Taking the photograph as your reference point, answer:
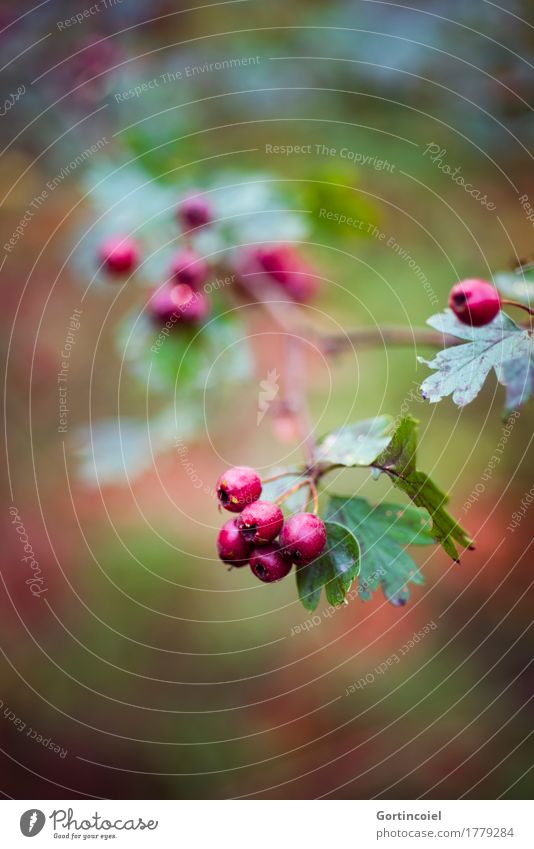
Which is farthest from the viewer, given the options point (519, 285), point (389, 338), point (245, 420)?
point (245, 420)

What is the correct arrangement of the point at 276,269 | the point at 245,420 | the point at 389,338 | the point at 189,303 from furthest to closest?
1. the point at 245,420
2. the point at 276,269
3. the point at 189,303
4. the point at 389,338

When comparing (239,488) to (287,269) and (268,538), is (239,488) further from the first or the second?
(287,269)

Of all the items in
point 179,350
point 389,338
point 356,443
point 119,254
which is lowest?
point 356,443

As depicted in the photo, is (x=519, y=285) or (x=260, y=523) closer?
(x=260, y=523)

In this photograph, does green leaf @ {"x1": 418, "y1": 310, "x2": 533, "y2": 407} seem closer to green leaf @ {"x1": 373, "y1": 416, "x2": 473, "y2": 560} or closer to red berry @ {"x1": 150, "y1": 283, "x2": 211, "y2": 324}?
green leaf @ {"x1": 373, "y1": 416, "x2": 473, "y2": 560}

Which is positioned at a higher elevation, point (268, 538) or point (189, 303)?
point (189, 303)

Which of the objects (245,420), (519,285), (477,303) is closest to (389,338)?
(519,285)
